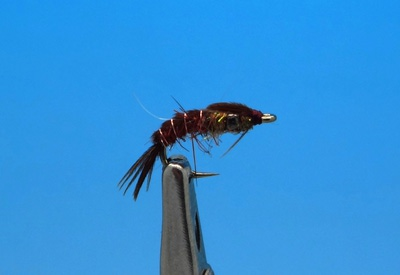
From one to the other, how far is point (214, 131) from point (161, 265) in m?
0.40

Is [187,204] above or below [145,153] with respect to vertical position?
below

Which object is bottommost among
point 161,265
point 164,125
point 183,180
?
point 161,265

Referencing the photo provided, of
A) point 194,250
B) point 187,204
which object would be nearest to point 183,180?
point 187,204

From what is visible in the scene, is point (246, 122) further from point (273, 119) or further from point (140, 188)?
point (140, 188)

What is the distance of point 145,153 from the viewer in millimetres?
2117

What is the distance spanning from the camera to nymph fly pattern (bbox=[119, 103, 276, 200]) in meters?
2.07

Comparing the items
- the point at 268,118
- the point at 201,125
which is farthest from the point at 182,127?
the point at 268,118

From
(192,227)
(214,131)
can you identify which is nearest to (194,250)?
(192,227)

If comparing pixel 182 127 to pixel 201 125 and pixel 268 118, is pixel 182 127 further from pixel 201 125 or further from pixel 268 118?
pixel 268 118

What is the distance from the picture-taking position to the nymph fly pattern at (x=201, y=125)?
207 centimetres

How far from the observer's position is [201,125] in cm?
208

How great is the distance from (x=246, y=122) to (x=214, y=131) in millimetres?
93

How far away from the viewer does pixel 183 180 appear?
6.73ft

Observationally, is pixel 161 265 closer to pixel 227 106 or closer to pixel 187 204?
pixel 187 204
